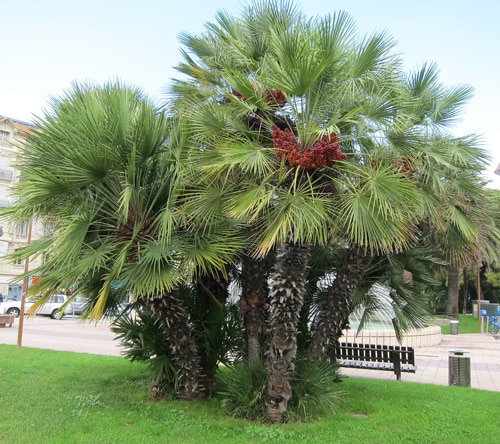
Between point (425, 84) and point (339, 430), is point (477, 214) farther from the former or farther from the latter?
point (339, 430)

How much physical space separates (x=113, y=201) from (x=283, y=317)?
8.58ft

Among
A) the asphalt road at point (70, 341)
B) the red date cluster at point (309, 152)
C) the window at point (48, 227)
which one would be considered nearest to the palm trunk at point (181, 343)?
the window at point (48, 227)

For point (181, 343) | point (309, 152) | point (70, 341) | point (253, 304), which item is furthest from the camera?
point (70, 341)

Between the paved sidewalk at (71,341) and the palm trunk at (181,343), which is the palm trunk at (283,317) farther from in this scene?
the paved sidewalk at (71,341)

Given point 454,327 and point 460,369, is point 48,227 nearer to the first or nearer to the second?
point 460,369

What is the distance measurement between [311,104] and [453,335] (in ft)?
65.2

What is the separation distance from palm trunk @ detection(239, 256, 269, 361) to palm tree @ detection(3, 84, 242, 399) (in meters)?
1.05

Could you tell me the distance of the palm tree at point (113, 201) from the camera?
5910mm

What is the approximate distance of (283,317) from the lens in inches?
240

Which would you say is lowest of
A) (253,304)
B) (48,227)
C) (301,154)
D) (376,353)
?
(376,353)

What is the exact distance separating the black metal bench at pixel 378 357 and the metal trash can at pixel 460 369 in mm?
752

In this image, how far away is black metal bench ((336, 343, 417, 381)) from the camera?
998 centimetres

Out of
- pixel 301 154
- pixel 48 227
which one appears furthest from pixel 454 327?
pixel 48 227

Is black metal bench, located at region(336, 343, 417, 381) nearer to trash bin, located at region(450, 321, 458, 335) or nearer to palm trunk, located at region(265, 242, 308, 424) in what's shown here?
palm trunk, located at region(265, 242, 308, 424)
